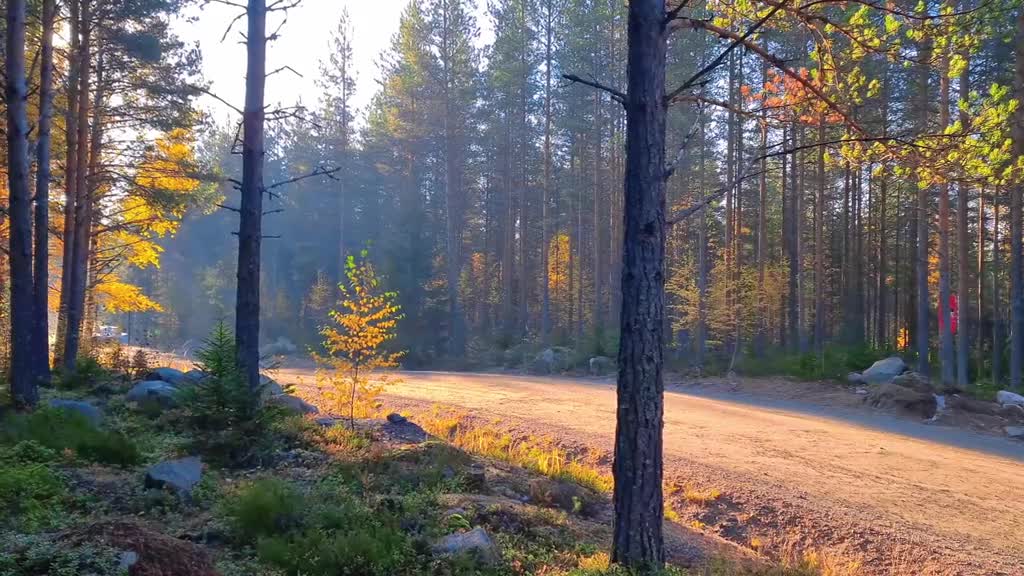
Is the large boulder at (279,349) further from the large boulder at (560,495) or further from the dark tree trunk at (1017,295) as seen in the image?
the large boulder at (560,495)

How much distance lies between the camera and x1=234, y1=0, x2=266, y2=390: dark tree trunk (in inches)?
356

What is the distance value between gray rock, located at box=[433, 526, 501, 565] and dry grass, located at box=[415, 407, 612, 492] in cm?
388

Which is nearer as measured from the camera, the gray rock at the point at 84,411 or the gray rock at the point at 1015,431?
the gray rock at the point at 84,411

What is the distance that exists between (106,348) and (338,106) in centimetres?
3008

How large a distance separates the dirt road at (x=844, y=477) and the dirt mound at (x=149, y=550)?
589 centimetres

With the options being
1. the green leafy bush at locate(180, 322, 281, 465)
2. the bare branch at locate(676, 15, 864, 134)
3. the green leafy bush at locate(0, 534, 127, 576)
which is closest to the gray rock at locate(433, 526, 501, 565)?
the green leafy bush at locate(0, 534, 127, 576)

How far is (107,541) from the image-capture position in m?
3.70

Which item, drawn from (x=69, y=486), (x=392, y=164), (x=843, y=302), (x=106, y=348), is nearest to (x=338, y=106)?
(x=392, y=164)

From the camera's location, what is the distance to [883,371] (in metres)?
18.3

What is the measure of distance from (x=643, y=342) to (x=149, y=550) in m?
3.18

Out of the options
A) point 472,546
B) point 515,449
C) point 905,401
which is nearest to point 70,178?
point 515,449

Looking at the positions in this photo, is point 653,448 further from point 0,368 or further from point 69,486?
point 0,368

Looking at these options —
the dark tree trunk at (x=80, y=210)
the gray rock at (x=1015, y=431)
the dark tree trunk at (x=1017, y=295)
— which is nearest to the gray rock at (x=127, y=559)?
the dark tree trunk at (x=80, y=210)

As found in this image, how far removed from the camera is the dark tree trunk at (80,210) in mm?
14297
